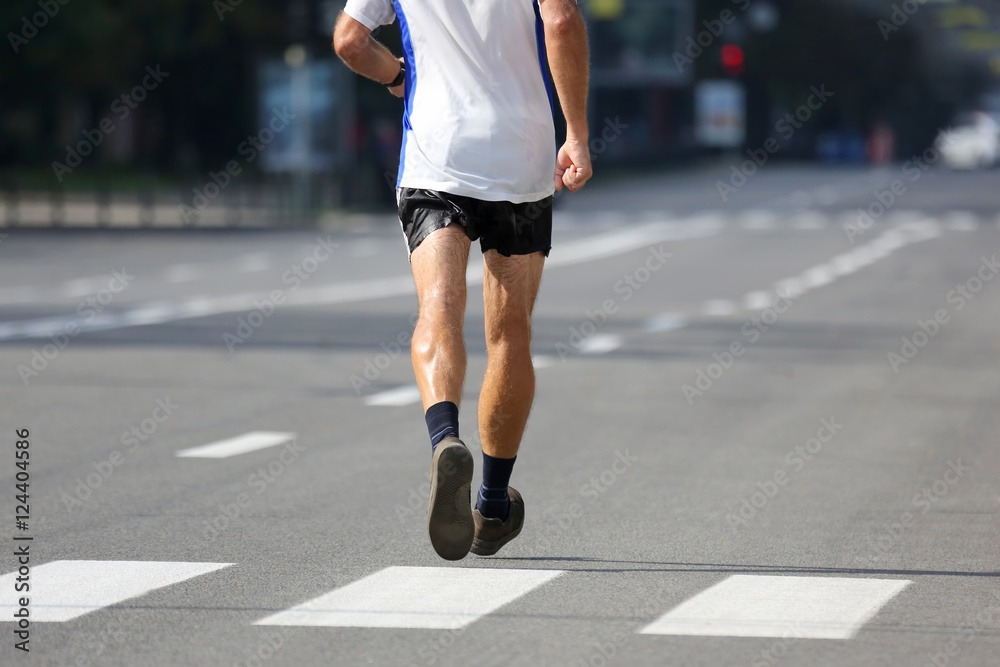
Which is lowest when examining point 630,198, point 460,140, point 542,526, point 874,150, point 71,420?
point 874,150

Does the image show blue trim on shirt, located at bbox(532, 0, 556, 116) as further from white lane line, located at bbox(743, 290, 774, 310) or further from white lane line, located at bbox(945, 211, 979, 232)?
white lane line, located at bbox(945, 211, 979, 232)

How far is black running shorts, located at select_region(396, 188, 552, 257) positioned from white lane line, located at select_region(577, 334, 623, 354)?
26.4 feet

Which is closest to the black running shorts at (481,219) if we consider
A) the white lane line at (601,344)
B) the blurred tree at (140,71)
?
the white lane line at (601,344)

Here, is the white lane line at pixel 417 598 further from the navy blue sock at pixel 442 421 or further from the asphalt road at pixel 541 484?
the navy blue sock at pixel 442 421

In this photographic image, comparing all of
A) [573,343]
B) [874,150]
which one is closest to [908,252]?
[573,343]

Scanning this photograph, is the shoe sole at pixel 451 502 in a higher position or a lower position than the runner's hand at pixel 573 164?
lower

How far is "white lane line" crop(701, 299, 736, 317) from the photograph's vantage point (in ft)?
57.4

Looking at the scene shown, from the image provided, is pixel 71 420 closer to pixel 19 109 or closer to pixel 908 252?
pixel 908 252

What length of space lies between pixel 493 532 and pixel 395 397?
509 cm

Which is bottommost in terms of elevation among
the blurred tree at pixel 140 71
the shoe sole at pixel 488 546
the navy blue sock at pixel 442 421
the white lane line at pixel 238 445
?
the blurred tree at pixel 140 71

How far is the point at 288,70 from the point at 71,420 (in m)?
29.1

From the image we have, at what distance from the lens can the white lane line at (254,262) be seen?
2378cm

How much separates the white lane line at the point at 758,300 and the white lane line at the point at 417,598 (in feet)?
42.4

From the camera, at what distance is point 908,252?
2756 cm
